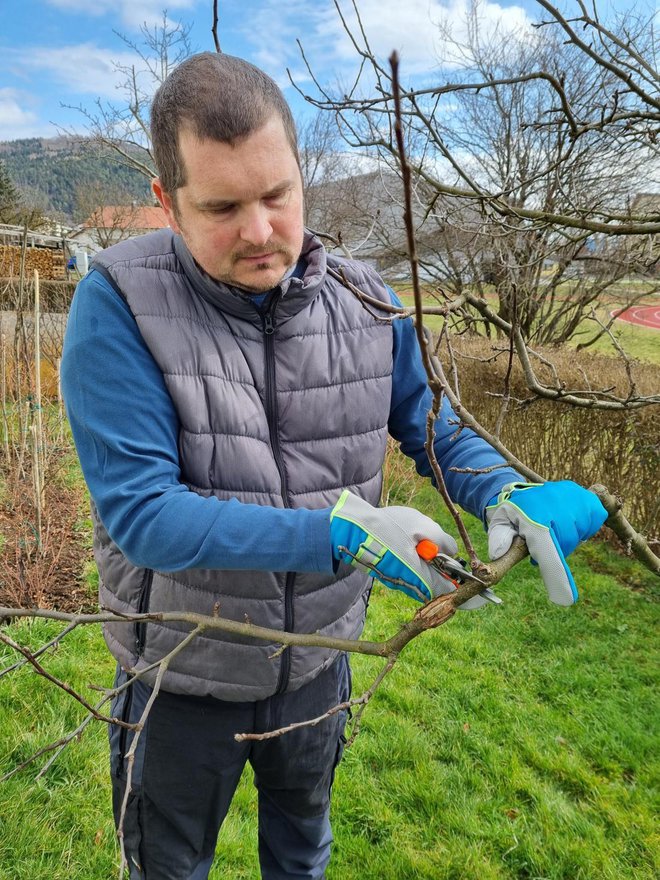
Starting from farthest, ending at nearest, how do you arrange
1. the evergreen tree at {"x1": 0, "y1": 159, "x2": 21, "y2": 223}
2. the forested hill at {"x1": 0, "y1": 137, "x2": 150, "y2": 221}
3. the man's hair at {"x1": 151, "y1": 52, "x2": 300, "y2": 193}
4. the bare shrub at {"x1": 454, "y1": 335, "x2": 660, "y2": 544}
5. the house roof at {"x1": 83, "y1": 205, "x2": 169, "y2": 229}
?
the evergreen tree at {"x1": 0, "y1": 159, "x2": 21, "y2": 223} < the forested hill at {"x1": 0, "y1": 137, "x2": 150, "y2": 221} < the house roof at {"x1": 83, "y1": 205, "x2": 169, "y2": 229} < the bare shrub at {"x1": 454, "y1": 335, "x2": 660, "y2": 544} < the man's hair at {"x1": 151, "y1": 52, "x2": 300, "y2": 193}

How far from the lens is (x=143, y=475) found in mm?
1112

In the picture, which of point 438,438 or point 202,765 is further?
point 438,438

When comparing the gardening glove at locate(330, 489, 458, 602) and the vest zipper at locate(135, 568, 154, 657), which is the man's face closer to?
the gardening glove at locate(330, 489, 458, 602)

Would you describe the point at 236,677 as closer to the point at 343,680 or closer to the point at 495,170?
the point at 343,680

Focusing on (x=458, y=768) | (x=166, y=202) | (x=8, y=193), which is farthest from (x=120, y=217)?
(x=166, y=202)

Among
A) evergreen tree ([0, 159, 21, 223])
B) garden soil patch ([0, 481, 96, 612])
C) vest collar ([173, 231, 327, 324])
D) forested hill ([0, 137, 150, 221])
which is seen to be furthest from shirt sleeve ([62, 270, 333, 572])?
evergreen tree ([0, 159, 21, 223])

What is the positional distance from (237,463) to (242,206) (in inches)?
20.2

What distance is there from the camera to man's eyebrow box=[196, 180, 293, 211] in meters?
1.11

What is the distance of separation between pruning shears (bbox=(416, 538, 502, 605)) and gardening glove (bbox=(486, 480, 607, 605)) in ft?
0.33

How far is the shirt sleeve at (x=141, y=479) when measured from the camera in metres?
1.10

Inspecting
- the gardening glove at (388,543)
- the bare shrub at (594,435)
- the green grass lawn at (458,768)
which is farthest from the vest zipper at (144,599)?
the bare shrub at (594,435)

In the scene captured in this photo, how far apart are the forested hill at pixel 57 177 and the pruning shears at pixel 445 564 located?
52.4 feet

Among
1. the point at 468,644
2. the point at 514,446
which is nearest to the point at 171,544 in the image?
the point at 468,644

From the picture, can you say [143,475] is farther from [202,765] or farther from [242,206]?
[202,765]
